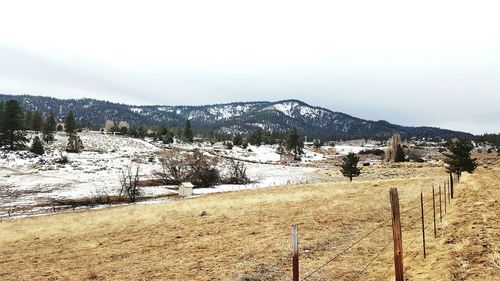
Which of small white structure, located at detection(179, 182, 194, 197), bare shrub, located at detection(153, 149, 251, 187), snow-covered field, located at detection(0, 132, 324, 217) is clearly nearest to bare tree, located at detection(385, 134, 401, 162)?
snow-covered field, located at detection(0, 132, 324, 217)

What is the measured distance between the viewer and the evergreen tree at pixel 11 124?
87.8 meters

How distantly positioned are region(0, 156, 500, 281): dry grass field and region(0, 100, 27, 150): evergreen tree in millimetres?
64743

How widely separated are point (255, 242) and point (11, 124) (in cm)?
8825

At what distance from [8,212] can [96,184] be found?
20.3 m

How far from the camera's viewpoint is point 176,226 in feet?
85.9

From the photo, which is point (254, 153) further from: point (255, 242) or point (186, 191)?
point (255, 242)

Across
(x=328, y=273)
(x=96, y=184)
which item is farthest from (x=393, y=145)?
(x=328, y=273)

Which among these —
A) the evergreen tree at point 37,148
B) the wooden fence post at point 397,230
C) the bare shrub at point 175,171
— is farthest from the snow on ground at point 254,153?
the wooden fence post at point 397,230

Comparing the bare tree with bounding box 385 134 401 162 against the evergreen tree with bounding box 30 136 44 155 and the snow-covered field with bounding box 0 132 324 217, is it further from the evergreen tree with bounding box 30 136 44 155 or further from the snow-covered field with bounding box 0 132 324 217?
the evergreen tree with bounding box 30 136 44 155

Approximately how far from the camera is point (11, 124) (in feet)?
293

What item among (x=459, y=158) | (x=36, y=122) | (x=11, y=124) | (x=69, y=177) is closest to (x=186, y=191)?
(x=69, y=177)

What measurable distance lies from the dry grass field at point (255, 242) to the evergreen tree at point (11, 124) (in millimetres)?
64743

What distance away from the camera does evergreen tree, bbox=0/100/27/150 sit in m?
87.8

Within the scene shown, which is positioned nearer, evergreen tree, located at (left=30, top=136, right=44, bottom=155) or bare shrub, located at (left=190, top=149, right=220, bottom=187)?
bare shrub, located at (left=190, top=149, right=220, bottom=187)
